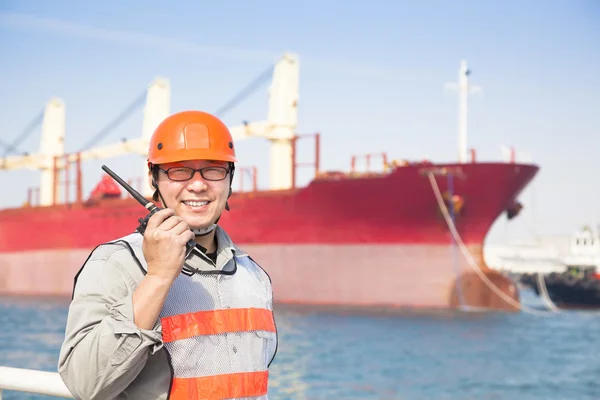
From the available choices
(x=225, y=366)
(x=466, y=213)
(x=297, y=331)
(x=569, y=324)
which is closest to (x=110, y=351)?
(x=225, y=366)

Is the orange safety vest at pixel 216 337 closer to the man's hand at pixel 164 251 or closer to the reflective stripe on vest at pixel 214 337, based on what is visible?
the reflective stripe on vest at pixel 214 337

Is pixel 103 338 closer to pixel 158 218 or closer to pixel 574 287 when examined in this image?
pixel 158 218

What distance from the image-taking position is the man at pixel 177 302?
122cm

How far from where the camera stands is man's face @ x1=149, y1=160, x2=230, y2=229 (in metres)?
1.44

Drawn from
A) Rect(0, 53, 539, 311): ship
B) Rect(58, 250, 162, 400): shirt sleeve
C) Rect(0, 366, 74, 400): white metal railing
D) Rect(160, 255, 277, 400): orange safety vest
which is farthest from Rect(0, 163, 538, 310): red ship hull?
Rect(58, 250, 162, 400): shirt sleeve

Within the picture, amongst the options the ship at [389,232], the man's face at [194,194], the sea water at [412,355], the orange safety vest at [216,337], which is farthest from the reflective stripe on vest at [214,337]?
the ship at [389,232]

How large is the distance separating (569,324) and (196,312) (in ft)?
65.6

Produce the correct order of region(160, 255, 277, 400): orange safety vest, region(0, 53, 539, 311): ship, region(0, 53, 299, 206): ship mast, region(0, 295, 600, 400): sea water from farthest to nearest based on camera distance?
region(0, 53, 299, 206): ship mast, region(0, 53, 539, 311): ship, region(0, 295, 600, 400): sea water, region(160, 255, 277, 400): orange safety vest

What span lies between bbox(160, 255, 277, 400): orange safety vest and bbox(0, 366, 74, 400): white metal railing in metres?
0.37

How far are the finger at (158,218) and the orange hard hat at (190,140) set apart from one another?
19cm

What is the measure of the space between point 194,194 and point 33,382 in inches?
22.3

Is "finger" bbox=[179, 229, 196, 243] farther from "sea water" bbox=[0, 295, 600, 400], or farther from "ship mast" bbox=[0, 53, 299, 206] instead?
"ship mast" bbox=[0, 53, 299, 206]

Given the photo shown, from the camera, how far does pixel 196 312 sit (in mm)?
1361

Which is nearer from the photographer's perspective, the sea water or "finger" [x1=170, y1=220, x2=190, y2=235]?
"finger" [x1=170, y1=220, x2=190, y2=235]
